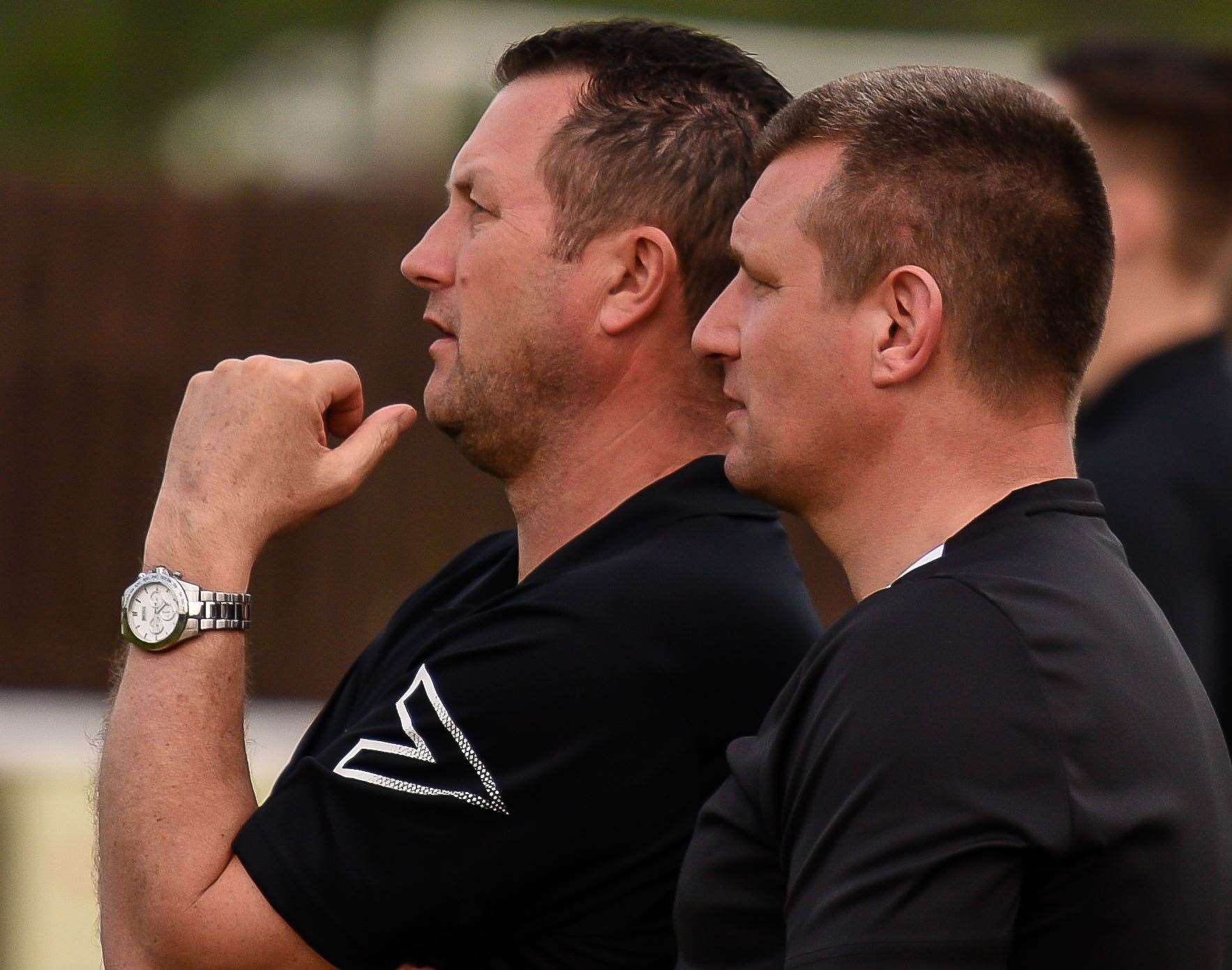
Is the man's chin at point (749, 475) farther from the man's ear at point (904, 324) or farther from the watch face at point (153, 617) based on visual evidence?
the watch face at point (153, 617)

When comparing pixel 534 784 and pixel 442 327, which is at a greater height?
pixel 442 327

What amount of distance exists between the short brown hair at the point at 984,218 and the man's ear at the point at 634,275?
558 millimetres

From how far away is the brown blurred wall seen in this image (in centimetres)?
728

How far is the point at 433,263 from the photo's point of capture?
2.81 metres

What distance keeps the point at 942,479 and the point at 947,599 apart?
24 centimetres

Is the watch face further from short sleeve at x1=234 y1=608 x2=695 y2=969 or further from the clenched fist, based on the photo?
short sleeve at x1=234 y1=608 x2=695 y2=969

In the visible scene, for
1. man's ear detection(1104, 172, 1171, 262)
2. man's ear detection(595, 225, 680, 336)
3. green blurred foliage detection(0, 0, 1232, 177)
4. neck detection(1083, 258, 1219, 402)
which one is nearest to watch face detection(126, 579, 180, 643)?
man's ear detection(595, 225, 680, 336)

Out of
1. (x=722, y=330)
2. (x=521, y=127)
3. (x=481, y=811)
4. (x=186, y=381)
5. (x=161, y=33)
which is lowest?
(x=161, y=33)

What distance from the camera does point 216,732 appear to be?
8.09 feet

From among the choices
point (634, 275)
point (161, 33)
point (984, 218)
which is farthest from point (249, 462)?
point (161, 33)

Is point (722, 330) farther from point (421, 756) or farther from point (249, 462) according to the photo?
point (249, 462)

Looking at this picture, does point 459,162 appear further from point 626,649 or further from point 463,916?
point 463,916

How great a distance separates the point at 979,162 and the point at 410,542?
5.42 m

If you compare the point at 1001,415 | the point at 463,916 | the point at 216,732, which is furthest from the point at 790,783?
the point at 216,732
